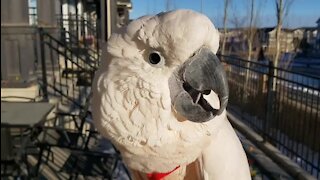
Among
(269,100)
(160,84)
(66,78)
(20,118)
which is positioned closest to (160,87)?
(160,84)

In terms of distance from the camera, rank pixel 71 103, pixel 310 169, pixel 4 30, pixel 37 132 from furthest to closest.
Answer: pixel 71 103, pixel 4 30, pixel 310 169, pixel 37 132

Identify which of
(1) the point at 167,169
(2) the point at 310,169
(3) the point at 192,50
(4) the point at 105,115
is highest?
(3) the point at 192,50

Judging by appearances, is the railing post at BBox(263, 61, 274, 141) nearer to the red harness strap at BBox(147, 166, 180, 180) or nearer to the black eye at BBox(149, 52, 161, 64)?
the red harness strap at BBox(147, 166, 180, 180)

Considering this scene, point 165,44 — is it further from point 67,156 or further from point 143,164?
point 67,156

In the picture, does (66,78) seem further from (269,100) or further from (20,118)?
(269,100)

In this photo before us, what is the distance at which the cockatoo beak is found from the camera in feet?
2.76

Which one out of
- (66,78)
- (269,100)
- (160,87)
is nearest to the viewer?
(160,87)

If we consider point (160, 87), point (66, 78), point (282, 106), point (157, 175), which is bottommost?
point (282, 106)

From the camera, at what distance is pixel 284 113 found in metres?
3.85

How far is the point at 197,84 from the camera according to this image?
2.77 ft

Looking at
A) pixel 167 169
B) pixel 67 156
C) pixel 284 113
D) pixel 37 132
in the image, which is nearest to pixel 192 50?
pixel 167 169

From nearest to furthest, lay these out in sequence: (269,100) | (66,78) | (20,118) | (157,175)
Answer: (157,175) < (20,118) < (269,100) < (66,78)

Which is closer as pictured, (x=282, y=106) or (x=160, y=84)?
(x=160, y=84)

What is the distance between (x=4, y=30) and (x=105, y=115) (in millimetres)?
3254
